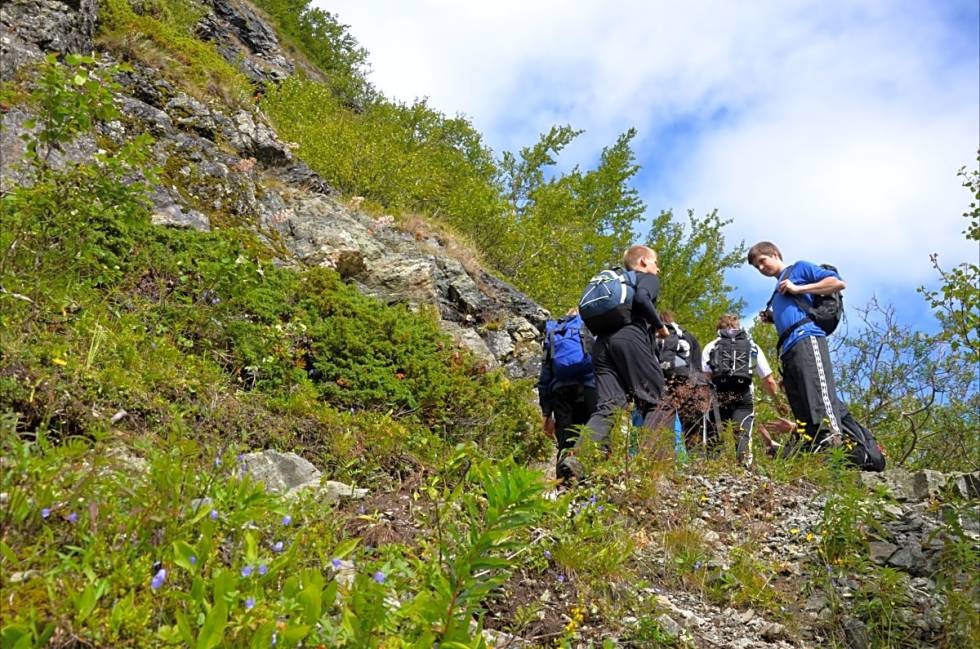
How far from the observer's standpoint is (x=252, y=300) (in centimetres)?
606

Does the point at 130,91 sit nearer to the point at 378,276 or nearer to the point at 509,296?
the point at 378,276

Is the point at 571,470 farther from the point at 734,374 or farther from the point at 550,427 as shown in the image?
the point at 734,374

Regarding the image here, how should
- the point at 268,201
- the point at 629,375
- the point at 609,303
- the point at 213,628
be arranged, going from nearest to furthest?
1. the point at 213,628
2. the point at 629,375
3. the point at 609,303
4. the point at 268,201

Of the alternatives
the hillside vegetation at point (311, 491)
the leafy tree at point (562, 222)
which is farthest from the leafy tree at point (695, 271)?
the hillside vegetation at point (311, 491)

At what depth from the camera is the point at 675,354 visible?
6906 mm

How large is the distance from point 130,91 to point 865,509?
34.6 feet

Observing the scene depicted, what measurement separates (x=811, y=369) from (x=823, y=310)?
1.95 feet

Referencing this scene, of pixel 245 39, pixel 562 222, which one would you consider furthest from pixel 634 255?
pixel 245 39

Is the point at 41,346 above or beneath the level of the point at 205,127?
beneath

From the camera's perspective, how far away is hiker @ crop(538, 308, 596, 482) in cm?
617

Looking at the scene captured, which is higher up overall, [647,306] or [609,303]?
[647,306]

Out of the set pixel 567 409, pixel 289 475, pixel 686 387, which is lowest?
pixel 289 475

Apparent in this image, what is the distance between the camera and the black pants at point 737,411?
6.00m

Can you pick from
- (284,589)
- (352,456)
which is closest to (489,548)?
(284,589)
